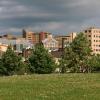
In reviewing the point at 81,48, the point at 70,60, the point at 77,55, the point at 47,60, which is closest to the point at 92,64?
the point at 70,60

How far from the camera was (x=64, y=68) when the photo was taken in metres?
102

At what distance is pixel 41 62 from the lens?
97.4 metres

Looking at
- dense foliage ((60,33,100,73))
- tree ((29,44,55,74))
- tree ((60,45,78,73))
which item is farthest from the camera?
tree ((60,45,78,73))

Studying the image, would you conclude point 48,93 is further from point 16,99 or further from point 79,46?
point 79,46

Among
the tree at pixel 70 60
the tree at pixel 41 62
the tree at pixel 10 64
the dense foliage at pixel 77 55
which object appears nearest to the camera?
the dense foliage at pixel 77 55

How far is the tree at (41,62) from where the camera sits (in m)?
97.1

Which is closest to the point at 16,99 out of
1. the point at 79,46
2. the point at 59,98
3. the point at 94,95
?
the point at 59,98

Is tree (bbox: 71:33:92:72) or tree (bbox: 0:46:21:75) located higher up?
tree (bbox: 71:33:92:72)

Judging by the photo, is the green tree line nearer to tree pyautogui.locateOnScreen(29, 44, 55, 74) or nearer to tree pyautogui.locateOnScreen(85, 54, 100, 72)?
tree pyautogui.locateOnScreen(29, 44, 55, 74)

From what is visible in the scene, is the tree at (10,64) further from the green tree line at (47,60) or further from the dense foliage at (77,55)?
the dense foliage at (77,55)

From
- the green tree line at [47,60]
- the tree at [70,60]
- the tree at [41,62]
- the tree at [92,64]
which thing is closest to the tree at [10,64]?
the green tree line at [47,60]

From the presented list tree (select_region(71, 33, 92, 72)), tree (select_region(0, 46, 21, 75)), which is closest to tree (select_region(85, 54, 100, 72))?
tree (select_region(71, 33, 92, 72))

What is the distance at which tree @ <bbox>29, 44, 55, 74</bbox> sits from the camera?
97.1m

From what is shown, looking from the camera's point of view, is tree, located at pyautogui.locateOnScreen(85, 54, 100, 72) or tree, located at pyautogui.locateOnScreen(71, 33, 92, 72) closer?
tree, located at pyautogui.locateOnScreen(71, 33, 92, 72)
